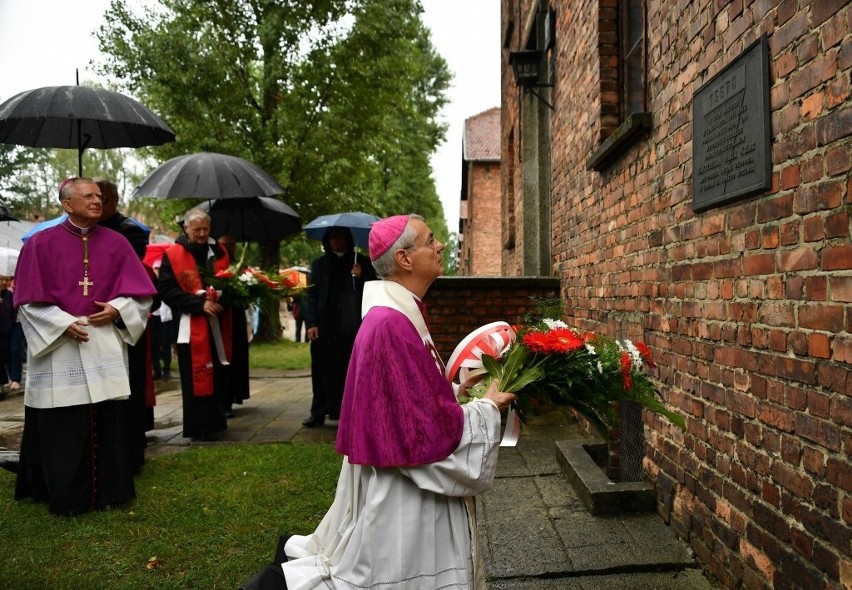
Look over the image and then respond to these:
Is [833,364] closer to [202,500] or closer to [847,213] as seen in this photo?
[847,213]

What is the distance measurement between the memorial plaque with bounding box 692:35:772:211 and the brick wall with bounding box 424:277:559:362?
13.1 ft

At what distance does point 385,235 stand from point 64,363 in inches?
119

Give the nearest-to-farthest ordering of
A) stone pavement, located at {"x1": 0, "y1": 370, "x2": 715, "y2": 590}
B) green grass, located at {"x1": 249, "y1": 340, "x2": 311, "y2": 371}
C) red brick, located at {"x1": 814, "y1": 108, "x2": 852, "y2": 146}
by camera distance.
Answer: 1. red brick, located at {"x1": 814, "y1": 108, "x2": 852, "y2": 146}
2. stone pavement, located at {"x1": 0, "y1": 370, "x2": 715, "y2": 590}
3. green grass, located at {"x1": 249, "y1": 340, "x2": 311, "y2": 371}

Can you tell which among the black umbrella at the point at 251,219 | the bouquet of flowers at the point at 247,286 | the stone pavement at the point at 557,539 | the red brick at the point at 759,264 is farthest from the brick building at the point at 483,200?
the red brick at the point at 759,264

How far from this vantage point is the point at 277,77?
1681cm

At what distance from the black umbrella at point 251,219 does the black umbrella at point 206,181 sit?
151 centimetres

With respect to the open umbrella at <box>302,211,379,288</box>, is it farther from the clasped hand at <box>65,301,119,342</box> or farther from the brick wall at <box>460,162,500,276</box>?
the brick wall at <box>460,162,500,276</box>

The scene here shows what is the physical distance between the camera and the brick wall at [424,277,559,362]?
732 cm

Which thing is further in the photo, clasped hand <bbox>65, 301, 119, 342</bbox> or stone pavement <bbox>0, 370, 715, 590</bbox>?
clasped hand <bbox>65, 301, 119, 342</bbox>

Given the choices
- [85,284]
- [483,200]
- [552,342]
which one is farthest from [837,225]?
[483,200]

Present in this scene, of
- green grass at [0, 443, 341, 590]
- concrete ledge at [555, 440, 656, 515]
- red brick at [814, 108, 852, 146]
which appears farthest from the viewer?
concrete ledge at [555, 440, 656, 515]

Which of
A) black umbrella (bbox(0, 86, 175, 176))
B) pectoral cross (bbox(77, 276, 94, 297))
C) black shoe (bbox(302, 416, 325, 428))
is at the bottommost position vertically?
black shoe (bbox(302, 416, 325, 428))

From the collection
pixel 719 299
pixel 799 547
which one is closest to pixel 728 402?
pixel 719 299

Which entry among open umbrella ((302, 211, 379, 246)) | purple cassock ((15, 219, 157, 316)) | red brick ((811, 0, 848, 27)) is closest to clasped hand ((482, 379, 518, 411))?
red brick ((811, 0, 848, 27))
